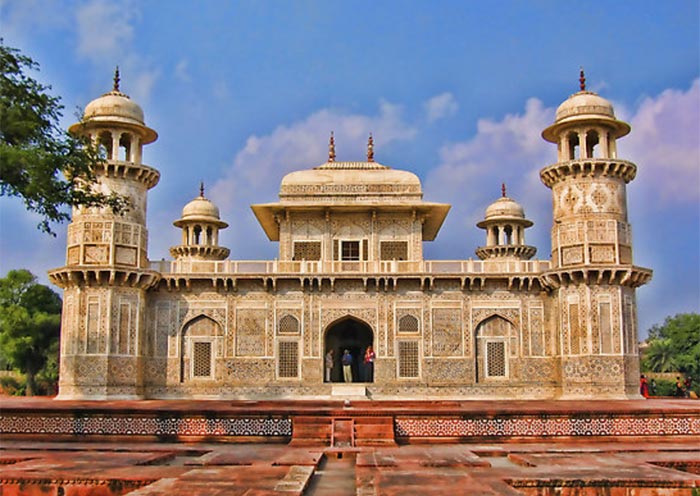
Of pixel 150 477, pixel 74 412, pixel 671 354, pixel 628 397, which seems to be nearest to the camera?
pixel 150 477

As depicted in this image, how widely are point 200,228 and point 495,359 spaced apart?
1730 cm

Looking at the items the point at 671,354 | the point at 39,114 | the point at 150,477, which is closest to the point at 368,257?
the point at 39,114

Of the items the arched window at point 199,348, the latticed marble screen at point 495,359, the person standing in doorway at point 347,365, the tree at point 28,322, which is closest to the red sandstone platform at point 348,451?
the arched window at point 199,348

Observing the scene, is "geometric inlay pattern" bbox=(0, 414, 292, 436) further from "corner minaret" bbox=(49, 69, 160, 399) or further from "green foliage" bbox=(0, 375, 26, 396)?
"green foliage" bbox=(0, 375, 26, 396)

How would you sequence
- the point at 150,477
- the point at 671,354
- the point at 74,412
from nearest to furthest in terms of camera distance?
1. the point at 150,477
2. the point at 74,412
3. the point at 671,354

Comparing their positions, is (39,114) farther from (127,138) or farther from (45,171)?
(127,138)

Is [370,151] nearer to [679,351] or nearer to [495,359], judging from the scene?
[495,359]

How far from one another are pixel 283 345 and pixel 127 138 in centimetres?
890

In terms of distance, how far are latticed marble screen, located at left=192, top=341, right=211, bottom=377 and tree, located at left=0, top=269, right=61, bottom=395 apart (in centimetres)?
1735

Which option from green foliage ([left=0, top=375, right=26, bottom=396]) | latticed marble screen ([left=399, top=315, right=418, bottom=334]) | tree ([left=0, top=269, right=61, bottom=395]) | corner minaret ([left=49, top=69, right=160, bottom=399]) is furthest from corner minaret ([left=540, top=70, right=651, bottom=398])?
green foliage ([left=0, top=375, right=26, bottom=396])

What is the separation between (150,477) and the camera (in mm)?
9938

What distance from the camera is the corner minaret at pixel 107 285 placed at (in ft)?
86.9

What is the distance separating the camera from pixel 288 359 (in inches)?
1120

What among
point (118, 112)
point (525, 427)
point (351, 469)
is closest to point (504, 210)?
point (118, 112)
